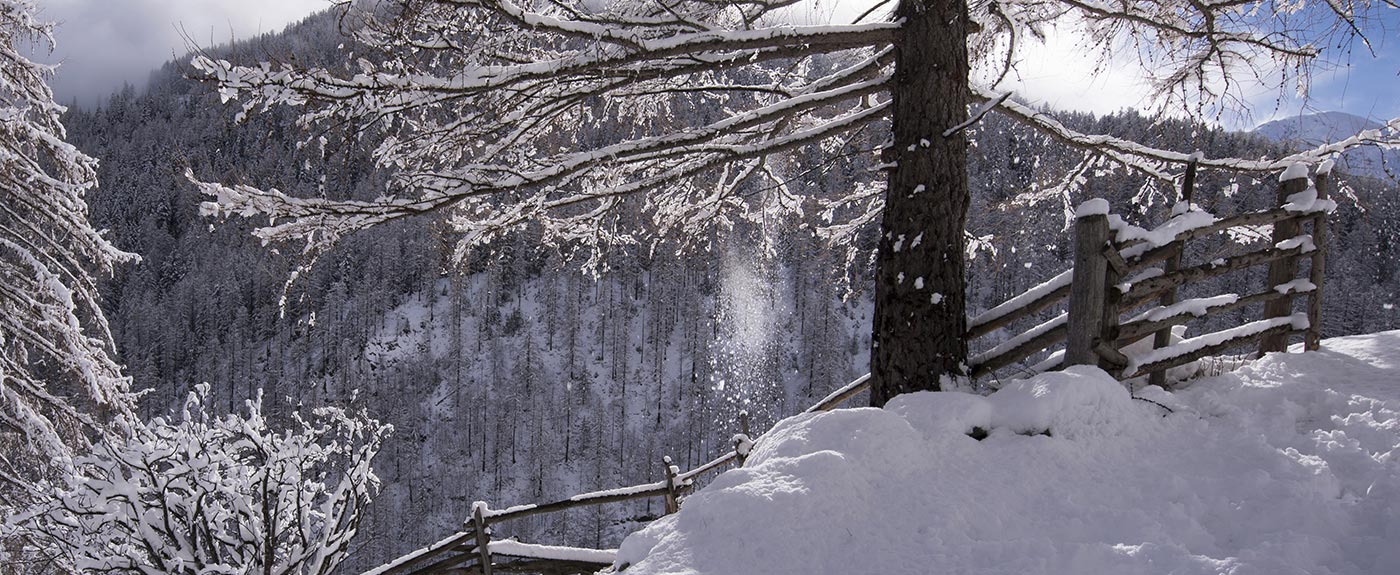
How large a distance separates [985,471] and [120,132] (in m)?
188

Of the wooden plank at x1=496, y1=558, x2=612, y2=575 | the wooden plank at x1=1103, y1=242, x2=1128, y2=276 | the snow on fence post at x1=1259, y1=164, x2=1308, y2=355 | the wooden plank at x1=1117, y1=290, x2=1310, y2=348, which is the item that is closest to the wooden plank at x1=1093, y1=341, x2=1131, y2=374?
the wooden plank at x1=1117, y1=290, x2=1310, y2=348

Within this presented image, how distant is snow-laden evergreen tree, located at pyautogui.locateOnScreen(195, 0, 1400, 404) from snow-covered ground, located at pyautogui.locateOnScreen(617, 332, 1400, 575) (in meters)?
0.90

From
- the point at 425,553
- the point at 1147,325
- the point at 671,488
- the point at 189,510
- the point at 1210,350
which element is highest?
the point at 1147,325

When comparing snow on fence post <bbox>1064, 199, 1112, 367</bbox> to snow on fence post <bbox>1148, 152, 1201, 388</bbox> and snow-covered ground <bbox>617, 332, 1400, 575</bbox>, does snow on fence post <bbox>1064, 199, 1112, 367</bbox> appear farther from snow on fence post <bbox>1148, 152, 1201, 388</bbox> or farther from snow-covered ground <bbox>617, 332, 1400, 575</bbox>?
snow on fence post <bbox>1148, 152, 1201, 388</bbox>

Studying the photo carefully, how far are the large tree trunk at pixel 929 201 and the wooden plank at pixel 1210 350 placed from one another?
3.60 ft

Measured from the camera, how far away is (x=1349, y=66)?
482 centimetres

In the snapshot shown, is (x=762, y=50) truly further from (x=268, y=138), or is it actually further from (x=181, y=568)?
(x=181, y=568)

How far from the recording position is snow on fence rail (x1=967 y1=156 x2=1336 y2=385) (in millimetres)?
4406

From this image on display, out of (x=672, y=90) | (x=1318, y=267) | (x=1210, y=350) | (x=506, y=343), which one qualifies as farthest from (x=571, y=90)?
(x=506, y=343)

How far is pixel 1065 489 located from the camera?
137 inches

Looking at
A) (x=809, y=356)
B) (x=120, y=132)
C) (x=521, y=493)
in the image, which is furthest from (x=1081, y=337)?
(x=120, y=132)

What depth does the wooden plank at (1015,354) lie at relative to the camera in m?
4.77

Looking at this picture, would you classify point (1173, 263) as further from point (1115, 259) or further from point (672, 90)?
point (672, 90)

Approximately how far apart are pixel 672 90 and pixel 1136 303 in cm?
347
